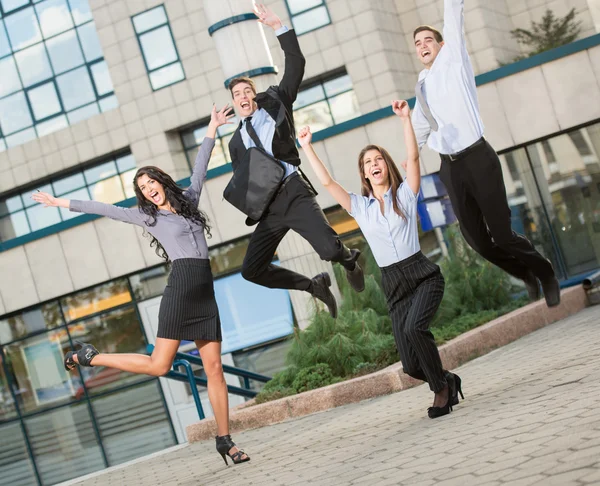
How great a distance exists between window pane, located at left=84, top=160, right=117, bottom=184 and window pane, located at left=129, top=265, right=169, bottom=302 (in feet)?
37.2

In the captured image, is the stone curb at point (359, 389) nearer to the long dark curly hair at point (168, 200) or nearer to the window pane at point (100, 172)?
the long dark curly hair at point (168, 200)

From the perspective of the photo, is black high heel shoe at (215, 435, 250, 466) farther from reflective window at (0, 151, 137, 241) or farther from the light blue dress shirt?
reflective window at (0, 151, 137, 241)

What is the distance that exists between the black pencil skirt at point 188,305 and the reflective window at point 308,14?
24.9m

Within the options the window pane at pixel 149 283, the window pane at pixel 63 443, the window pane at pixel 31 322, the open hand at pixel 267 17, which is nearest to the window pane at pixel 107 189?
the window pane at pixel 31 322

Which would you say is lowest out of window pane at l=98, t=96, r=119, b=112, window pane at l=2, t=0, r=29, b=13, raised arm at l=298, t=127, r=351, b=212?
raised arm at l=298, t=127, r=351, b=212

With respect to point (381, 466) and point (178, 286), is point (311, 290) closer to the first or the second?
point (178, 286)

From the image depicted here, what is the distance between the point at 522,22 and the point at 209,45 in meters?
10.7

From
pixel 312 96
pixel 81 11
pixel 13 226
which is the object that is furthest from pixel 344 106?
pixel 13 226

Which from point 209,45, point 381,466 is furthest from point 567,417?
point 209,45

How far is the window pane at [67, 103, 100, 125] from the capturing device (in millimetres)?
34719

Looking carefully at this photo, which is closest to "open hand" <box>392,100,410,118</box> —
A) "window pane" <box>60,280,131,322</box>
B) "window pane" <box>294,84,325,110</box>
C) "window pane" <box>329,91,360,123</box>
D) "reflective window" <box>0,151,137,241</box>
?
"window pane" <box>60,280,131,322</box>

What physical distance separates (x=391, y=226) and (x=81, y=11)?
2871 cm

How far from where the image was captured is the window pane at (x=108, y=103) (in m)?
34.3

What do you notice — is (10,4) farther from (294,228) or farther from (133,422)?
(294,228)
